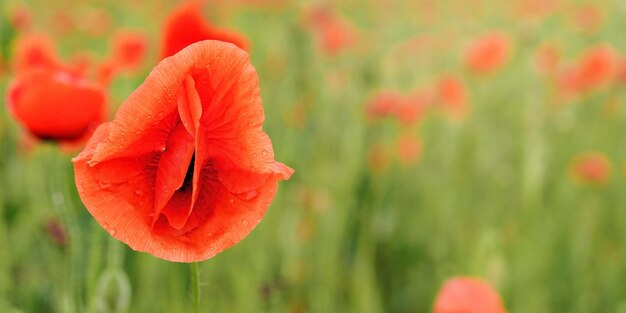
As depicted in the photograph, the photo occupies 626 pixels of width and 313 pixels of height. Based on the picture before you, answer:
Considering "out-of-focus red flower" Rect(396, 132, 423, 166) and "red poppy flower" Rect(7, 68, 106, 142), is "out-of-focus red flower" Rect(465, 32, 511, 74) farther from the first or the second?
"red poppy flower" Rect(7, 68, 106, 142)

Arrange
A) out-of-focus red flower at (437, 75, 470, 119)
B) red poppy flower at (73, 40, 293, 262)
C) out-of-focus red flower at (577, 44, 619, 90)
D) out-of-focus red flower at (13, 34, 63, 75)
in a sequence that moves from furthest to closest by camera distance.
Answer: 1. out-of-focus red flower at (437, 75, 470, 119)
2. out-of-focus red flower at (577, 44, 619, 90)
3. out-of-focus red flower at (13, 34, 63, 75)
4. red poppy flower at (73, 40, 293, 262)

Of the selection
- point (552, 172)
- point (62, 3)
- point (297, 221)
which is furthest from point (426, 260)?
point (62, 3)

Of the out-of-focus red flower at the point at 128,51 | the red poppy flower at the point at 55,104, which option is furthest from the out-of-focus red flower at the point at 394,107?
the red poppy flower at the point at 55,104

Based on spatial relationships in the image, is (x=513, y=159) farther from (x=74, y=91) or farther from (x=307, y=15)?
(x=74, y=91)

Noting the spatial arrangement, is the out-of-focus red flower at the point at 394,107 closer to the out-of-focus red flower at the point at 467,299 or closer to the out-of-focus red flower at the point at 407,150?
the out-of-focus red flower at the point at 407,150

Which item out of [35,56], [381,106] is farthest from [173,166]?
[381,106]

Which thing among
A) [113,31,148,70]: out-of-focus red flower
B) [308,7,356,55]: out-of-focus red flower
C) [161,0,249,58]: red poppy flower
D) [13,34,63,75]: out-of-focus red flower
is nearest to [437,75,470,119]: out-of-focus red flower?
[308,7,356,55]: out-of-focus red flower
